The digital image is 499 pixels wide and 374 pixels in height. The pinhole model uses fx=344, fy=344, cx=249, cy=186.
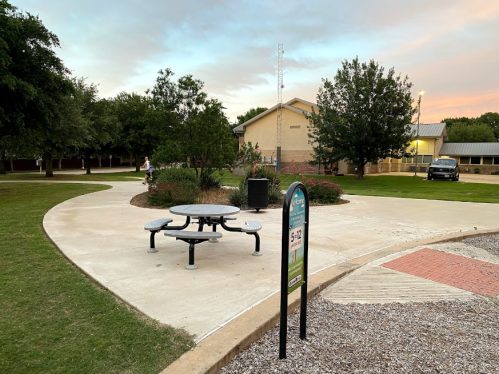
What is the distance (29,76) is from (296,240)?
15236 mm

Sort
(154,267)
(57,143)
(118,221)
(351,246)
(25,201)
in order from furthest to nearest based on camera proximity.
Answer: (57,143) → (25,201) → (118,221) → (351,246) → (154,267)

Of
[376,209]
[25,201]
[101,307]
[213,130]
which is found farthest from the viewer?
[213,130]

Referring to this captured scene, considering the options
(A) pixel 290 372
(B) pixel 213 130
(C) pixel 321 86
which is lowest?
(A) pixel 290 372

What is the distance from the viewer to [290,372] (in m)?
2.66

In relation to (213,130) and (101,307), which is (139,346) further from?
(213,130)

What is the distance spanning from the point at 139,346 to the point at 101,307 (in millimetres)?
982

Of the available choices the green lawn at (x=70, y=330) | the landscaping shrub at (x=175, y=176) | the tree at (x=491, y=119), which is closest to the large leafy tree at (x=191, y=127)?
the landscaping shrub at (x=175, y=176)

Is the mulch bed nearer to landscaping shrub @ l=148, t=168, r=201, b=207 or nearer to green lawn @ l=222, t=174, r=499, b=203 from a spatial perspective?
landscaping shrub @ l=148, t=168, r=201, b=207

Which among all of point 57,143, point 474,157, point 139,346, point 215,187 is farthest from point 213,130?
point 474,157

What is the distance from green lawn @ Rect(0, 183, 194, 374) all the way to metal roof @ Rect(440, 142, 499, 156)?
5338cm

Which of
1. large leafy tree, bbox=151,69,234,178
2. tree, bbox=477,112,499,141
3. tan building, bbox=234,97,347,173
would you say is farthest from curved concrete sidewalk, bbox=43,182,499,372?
tree, bbox=477,112,499,141

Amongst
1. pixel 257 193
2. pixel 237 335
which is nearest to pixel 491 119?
pixel 257 193

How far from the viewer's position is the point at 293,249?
2.88 meters

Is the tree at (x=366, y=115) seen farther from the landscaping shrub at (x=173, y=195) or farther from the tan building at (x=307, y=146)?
the landscaping shrub at (x=173, y=195)
